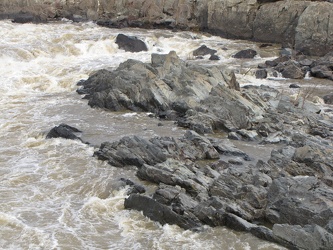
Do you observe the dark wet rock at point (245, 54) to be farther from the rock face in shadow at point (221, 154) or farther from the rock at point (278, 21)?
the rock face in shadow at point (221, 154)

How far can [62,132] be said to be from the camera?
19359 millimetres

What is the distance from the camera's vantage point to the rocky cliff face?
33.3 meters

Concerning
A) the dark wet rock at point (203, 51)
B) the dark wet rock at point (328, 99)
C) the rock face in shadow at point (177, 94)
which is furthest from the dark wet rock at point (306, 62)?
the rock face in shadow at point (177, 94)

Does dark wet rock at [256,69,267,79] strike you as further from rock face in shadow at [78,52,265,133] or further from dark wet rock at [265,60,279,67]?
rock face in shadow at [78,52,265,133]

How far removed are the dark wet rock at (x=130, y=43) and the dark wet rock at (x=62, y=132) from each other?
15.4 metres

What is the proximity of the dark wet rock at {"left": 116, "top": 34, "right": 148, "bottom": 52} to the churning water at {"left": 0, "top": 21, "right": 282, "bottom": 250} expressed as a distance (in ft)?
2.59

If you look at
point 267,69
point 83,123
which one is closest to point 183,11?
point 267,69

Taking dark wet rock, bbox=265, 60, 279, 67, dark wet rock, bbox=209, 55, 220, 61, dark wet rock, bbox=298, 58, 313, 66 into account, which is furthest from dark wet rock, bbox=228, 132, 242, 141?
dark wet rock, bbox=209, 55, 220, 61

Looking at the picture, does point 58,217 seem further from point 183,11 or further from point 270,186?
point 183,11

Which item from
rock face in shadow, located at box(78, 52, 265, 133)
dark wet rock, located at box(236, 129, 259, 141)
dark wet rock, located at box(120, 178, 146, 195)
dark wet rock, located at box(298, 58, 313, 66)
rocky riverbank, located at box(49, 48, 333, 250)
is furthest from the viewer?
dark wet rock, located at box(298, 58, 313, 66)

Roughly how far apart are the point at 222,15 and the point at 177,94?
56.6 feet

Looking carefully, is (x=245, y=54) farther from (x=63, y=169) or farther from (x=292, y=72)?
(x=63, y=169)

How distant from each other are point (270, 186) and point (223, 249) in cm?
221

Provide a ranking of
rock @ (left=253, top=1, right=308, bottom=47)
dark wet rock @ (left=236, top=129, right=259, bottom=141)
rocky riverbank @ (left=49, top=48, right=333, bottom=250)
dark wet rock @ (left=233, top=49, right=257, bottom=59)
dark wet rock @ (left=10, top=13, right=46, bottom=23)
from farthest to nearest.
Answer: dark wet rock @ (left=10, top=13, right=46, bottom=23), rock @ (left=253, top=1, right=308, bottom=47), dark wet rock @ (left=233, top=49, right=257, bottom=59), dark wet rock @ (left=236, top=129, right=259, bottom=141), rocky riverbank @ (left=49, top=48, right=333, bottom=250)
